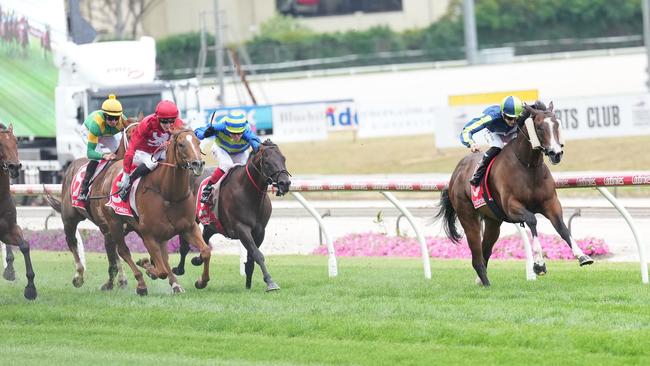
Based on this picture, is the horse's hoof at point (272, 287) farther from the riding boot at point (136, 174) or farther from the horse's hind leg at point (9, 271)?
the horse's hind leg at point (9, 271)

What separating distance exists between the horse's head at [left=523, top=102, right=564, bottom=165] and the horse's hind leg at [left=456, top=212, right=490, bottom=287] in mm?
1167

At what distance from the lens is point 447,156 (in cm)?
3195

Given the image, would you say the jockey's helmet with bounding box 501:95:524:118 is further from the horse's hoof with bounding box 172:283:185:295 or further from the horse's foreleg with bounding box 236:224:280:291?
the horse's hoof with bounding box 172:283:185:295

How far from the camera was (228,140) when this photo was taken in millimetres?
12352

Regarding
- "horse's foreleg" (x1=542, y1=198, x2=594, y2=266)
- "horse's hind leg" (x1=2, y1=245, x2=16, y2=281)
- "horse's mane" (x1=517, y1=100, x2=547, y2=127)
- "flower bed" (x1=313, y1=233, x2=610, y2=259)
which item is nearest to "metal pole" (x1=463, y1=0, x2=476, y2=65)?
"flower bed" (x1=313, y1=233, x2=610, y2=259)

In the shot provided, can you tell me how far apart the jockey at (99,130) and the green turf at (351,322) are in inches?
44.7

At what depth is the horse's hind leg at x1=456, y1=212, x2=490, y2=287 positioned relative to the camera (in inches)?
447

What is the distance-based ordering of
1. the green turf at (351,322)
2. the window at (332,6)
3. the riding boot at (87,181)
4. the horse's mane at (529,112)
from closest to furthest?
1. the green turf at (351,322)
2. the horse's mane at (529,112)
3. the riding boot at (87,181)
4. the window at (332,6)

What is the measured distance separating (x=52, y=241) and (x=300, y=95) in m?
26.5

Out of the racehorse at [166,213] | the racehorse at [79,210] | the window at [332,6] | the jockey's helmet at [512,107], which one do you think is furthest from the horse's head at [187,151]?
the window at [332,6]

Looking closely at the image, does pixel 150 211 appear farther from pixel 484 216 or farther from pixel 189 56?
pixel 189 56

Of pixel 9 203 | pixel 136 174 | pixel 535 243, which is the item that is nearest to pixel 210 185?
pixel 136 174

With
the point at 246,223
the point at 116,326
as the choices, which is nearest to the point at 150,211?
the point at 246,223

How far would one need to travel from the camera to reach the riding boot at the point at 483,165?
11219 millimetres
